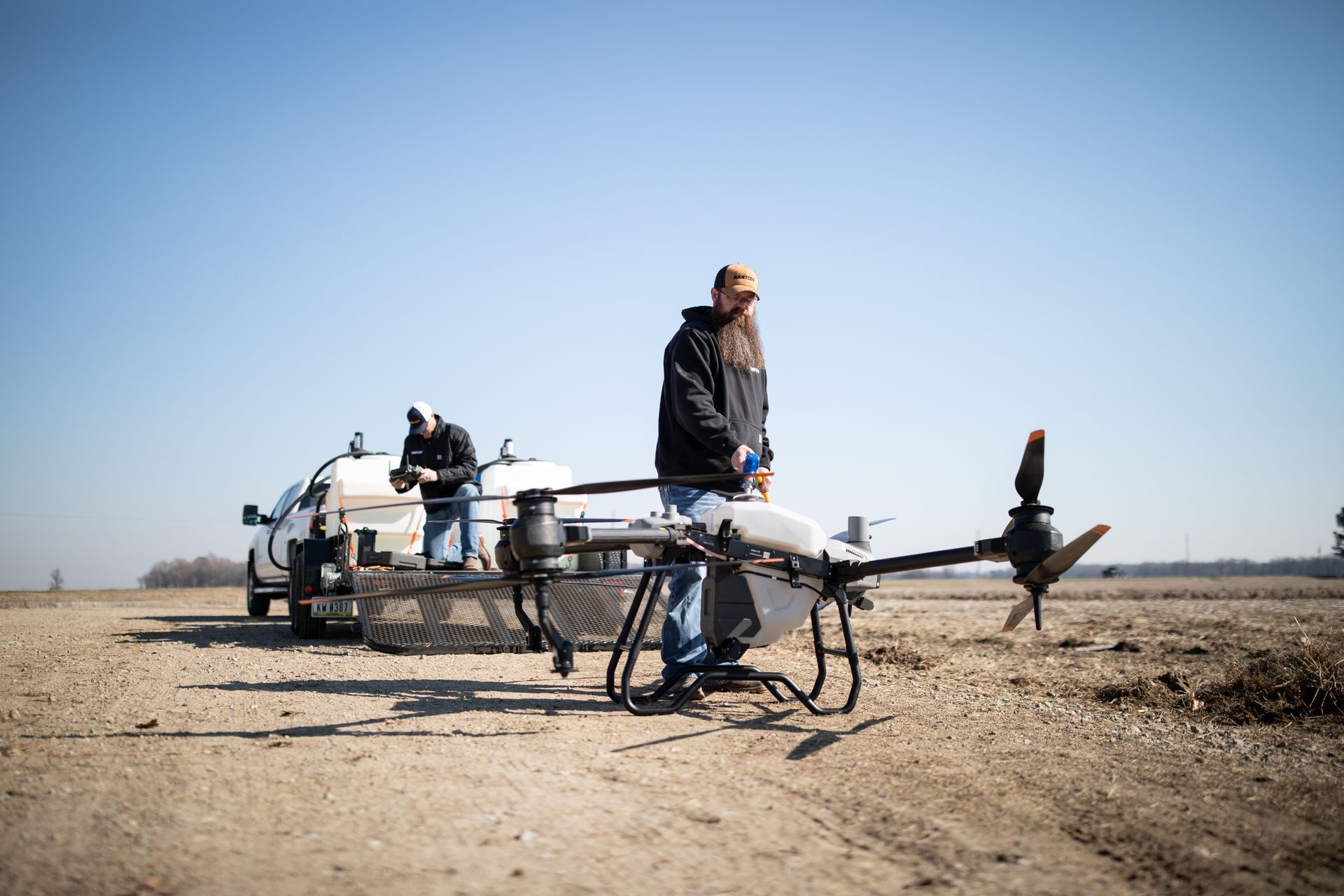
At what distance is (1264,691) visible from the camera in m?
5.18

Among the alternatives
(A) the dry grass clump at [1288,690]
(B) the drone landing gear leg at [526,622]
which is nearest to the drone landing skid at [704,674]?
(B) the drone landing gear leg at [526,622]

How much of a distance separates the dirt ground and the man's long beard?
6.90ft

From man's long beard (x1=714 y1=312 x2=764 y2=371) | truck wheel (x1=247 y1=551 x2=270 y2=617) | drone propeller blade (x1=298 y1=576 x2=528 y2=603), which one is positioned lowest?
truck wheel (x1=247 y1=551 x2=270 y2=617)

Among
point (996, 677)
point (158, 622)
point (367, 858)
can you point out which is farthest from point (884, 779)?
point (158, 622)

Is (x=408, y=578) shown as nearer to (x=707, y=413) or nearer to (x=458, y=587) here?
(x=707, y=413)

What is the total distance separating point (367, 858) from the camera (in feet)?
8.63

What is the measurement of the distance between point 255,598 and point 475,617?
7854mm

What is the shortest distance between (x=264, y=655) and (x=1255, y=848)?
7.43 metres

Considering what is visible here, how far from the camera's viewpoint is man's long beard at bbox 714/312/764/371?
5.96 m

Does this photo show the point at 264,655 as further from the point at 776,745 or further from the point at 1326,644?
the point at 1326,644

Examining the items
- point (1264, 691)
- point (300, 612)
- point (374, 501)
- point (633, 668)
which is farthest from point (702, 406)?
point (300, 612)

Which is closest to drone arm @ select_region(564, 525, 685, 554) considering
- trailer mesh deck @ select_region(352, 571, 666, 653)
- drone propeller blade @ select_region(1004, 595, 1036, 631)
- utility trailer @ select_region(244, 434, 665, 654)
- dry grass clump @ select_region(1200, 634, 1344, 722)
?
utility trailer @ select_region(244, 434, 665, 654)

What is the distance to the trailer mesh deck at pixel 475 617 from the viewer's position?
7094 millimetres

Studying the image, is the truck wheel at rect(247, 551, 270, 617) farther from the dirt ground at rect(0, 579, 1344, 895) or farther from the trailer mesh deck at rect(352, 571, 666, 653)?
the dirt ground at rect(0, 579, 1344, 895)
